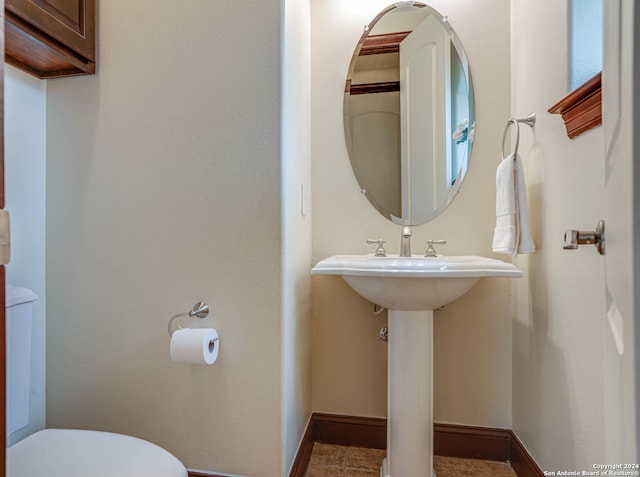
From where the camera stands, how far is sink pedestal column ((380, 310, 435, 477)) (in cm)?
122

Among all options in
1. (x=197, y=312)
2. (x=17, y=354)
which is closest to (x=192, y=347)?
(x=197, y=312)

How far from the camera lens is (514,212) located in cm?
119

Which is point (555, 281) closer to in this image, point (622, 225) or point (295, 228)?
point (622, 225)

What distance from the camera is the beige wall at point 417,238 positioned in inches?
57.8

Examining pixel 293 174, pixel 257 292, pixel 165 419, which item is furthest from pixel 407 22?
pixel 165 419

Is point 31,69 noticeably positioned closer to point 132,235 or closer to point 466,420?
point 132,235

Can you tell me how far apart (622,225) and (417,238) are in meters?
1.05

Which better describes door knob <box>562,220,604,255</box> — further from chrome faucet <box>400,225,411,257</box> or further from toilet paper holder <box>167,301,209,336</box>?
toilet paper holder <box>167,301,209,336</box>

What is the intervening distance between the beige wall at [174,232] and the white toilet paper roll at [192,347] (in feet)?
0.29

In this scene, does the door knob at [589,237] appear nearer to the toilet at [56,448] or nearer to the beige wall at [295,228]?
the beige wall at [295,228]

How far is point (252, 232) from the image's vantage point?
113 centimetres

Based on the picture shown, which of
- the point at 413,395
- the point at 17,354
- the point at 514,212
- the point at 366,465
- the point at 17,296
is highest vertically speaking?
the point at 514,212

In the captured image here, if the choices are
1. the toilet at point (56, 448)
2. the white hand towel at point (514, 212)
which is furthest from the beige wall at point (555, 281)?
the toilet at point (56, 448)

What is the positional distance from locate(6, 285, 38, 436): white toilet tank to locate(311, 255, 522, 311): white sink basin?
89cm
